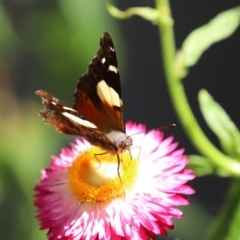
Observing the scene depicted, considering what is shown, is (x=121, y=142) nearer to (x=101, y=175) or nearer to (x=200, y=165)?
(x=101, y=175)

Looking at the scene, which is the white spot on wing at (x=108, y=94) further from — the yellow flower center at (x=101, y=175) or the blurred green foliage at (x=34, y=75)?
the blurred green foliage at (x=34, y=75)

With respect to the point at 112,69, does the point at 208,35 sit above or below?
above

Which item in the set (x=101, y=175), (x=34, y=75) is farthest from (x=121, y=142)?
(x=34, y=75)

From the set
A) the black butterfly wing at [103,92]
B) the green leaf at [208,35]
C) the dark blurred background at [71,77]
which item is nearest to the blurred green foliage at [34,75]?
the dark blurred background at [71,77]

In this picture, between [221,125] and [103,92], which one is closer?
[103,92]

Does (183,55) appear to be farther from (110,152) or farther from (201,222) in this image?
(201,222)

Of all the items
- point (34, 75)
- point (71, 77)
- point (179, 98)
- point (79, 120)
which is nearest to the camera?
→ point (79, 120)

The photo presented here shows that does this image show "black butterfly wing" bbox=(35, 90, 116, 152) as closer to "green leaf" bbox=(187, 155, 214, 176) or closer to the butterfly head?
the butterfly head
